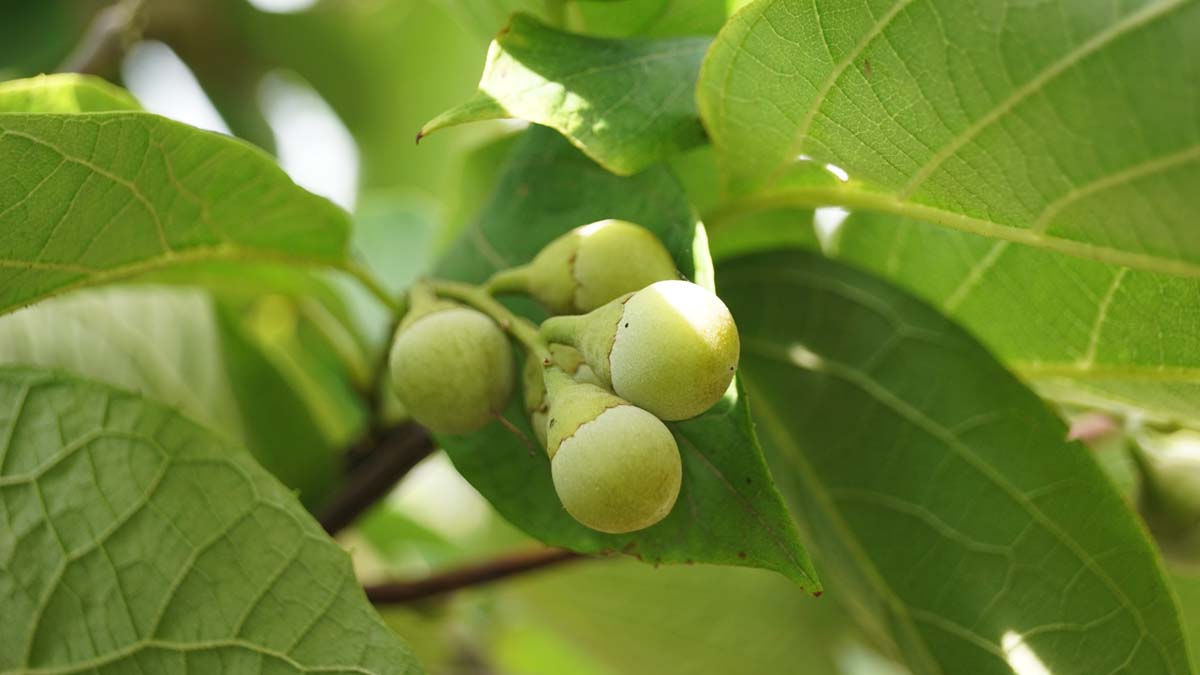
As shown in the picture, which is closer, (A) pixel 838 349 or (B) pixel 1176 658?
(B) pixel 1176 658

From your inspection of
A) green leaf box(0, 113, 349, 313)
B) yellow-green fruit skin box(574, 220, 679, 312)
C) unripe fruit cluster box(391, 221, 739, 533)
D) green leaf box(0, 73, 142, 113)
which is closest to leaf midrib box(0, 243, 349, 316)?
green leaf box(0, 113, 349, 313)

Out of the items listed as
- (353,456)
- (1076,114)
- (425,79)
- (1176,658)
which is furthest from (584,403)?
(425,79)

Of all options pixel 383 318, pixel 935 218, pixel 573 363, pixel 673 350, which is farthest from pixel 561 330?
pixel 383 318

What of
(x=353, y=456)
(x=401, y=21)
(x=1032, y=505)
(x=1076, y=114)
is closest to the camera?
(x=1076, y=114)

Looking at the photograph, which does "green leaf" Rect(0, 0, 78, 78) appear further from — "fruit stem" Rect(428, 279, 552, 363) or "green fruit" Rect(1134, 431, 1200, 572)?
"green fruit" Rect(1134, 431, 1200, 572)

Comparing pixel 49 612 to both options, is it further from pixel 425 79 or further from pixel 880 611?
pixel 425 79

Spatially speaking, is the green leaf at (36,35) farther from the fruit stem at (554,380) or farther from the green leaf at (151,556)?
the fruit stem at (554,380)

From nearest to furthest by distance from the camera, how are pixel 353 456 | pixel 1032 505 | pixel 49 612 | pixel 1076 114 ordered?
1. pixel 1076 114
2. pixel 49 612
3. pixel 1032 505
4. pixel 353 456
